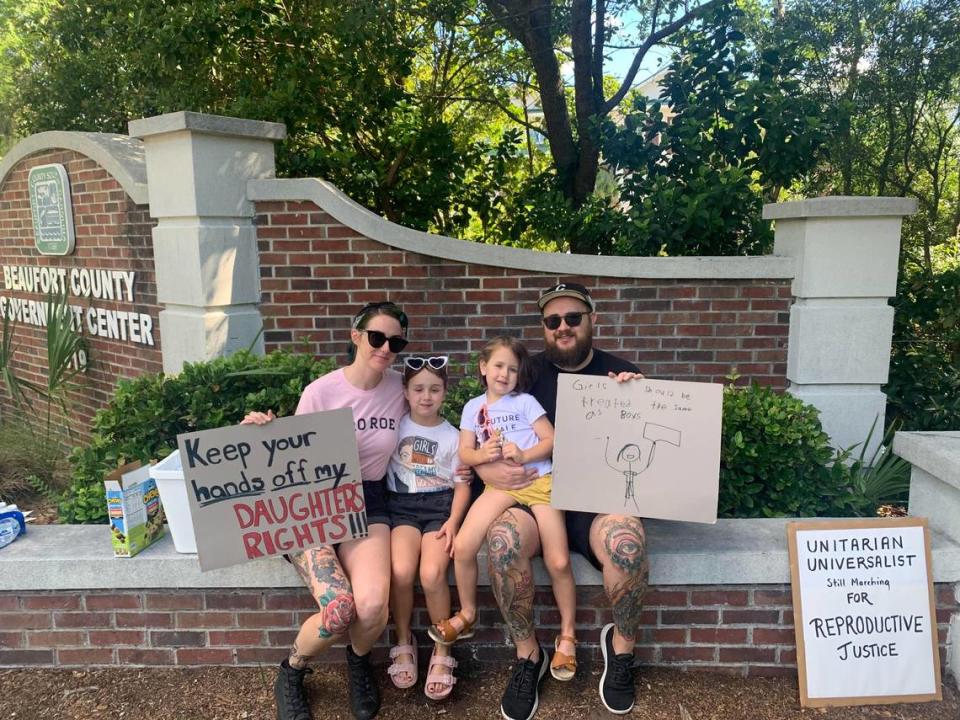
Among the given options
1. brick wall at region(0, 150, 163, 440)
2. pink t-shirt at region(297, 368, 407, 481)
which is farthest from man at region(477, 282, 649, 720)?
brick wall at region(0, 150, 163, 440)

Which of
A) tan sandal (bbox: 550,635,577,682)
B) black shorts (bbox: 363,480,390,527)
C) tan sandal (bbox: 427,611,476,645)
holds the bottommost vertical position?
tan sandal (bbox: 550,635,577,682)

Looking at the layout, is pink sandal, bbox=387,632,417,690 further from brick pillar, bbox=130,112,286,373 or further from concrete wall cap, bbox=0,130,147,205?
concrete wall cap, bbox=0,130,147,205

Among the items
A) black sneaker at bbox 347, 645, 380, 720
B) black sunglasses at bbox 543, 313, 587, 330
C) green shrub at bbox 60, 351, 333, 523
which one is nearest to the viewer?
black sneaker at bbox 347, 645, 380, 720

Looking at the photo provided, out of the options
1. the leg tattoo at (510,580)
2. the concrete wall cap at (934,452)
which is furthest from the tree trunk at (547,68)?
the leg tattoo at (510,580)

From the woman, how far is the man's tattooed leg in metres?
0.77

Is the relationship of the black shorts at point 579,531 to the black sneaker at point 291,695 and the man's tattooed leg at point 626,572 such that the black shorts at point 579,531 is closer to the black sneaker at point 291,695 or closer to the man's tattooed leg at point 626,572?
the man's tattooed leg at point 626,572

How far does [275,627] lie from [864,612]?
2160mm

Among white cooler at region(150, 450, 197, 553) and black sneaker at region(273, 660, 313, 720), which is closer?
black sneaker at region(273, 660, 313, 720)

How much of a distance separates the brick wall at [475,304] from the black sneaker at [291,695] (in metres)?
2.31

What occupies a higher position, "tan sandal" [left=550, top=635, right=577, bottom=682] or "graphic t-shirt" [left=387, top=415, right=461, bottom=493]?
"graphic t-shirt" [left=387, top=415, right=461, bottom=493]

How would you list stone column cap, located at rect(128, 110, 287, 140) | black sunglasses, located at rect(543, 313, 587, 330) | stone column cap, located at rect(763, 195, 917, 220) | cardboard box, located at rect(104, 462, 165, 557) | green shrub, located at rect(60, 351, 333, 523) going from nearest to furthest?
cardboard box, located at rect(104, 462, 165, 557) < black sunglasses, located at rect(543, 313, 587, 330) < green shrub, located at rect(60, 351, 333, 523) < stone column cap, located at rect(763, 195, 917, 220) < stone column cap, located at rect(128, 110, 287, 140)

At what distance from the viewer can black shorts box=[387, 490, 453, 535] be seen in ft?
9.03

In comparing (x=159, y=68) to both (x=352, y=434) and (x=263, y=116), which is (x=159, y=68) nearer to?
(x=263, y=116)

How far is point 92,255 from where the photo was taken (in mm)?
5473
